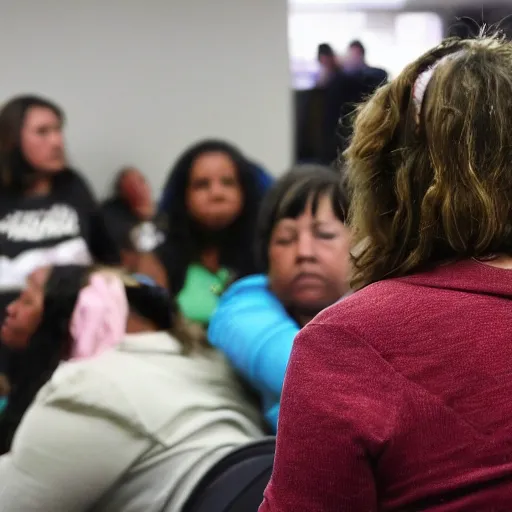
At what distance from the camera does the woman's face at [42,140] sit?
210cm

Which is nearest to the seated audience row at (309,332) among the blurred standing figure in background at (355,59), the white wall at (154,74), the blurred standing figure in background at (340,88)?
the blurred standing figure in background at (340,88)

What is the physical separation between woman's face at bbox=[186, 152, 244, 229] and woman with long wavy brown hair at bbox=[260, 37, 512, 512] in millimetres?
1266

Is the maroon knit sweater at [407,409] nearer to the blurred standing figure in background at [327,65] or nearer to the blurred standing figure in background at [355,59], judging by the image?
the blurred standing figure in background at [355,59]

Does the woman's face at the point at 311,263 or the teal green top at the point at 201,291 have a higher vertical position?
the woman's face at the point at 311,263

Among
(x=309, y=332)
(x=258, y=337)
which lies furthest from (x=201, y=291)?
(x=309, y=332)

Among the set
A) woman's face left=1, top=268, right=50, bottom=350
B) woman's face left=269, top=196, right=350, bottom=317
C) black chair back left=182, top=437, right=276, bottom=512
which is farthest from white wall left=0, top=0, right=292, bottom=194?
black chair back left=182, top=437, right=276, bottom=512

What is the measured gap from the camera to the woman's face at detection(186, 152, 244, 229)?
1865mm

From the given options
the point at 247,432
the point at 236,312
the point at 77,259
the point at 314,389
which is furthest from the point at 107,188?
the point at 314,389

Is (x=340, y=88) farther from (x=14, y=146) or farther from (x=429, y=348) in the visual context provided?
(x=429, y=348)

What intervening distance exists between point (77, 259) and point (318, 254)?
3.19 ft

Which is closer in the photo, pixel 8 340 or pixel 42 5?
pixel 8 340

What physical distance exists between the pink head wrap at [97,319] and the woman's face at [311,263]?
245 mm

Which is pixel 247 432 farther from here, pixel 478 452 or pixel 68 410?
pixel 478 452

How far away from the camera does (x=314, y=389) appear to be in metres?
0.55
